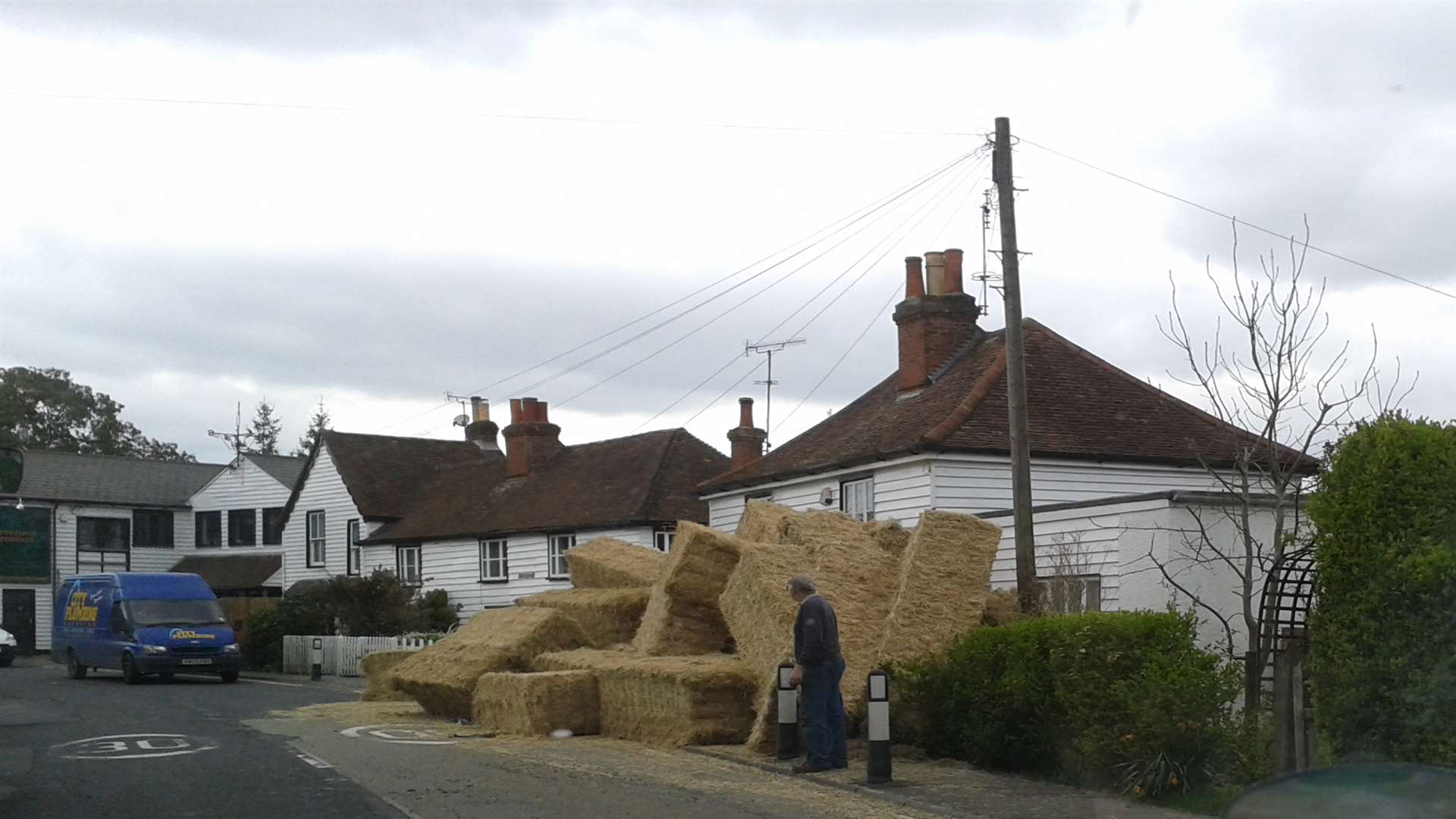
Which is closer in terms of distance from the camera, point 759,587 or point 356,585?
point 759,587

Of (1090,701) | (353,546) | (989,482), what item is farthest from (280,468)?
(1090,701)

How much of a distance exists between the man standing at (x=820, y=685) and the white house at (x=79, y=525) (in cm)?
4494

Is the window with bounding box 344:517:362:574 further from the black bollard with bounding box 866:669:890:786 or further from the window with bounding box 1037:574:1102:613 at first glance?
the black bollard with bounding box 866:669:890:786

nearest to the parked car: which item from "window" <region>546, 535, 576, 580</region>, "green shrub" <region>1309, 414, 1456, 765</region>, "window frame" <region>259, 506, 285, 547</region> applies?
"window frame" <region>259, 506, 285, 547</region>

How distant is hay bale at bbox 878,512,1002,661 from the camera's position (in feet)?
48.2

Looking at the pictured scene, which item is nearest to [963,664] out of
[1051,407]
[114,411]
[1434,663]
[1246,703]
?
[1246,703]

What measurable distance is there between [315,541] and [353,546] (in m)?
2.47

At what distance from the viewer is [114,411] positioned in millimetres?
87562

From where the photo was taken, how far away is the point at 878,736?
39.6ft

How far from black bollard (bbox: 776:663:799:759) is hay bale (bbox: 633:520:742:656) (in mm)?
3327

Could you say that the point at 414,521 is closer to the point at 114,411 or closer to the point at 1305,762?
the point at 1305,762

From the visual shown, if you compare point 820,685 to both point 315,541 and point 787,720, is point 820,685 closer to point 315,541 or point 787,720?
point 787,720

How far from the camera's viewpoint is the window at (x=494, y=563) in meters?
39.6

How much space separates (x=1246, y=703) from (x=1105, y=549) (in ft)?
19.6
